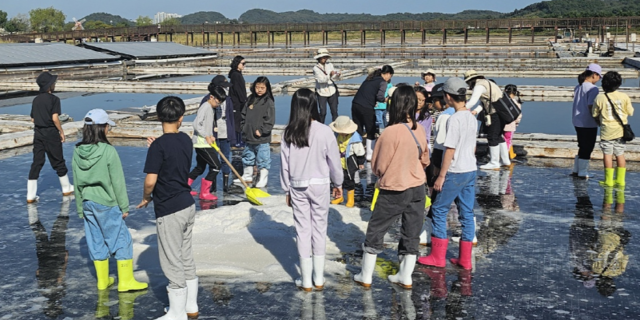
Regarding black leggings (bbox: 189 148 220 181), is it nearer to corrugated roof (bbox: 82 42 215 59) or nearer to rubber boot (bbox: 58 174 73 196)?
rubber boot (bbox: 58 174 73 196)

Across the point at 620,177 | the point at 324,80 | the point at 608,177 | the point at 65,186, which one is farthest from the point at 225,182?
the point at 620,177

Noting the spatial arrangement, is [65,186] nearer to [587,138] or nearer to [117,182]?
[117,182]

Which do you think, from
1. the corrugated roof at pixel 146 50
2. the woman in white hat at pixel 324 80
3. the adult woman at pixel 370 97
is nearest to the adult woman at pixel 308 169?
the adult woman at pixel 370 97

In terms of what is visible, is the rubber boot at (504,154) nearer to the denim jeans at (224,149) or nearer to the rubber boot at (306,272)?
the denim jeans at (224,149)

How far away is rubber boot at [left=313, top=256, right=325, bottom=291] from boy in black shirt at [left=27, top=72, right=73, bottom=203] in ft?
15.0

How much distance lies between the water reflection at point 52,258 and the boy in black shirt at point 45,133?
0.39m

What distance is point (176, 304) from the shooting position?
4.61 metres

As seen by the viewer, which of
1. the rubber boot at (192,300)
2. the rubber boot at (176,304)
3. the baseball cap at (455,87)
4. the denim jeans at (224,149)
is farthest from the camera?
the denim jeans at (224,149)

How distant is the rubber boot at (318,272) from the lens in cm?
519

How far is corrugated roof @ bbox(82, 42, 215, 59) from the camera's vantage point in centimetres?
3628

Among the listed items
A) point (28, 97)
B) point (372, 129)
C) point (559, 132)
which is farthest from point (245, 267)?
point (28, 97)

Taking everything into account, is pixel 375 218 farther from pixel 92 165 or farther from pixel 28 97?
pixel 28 97

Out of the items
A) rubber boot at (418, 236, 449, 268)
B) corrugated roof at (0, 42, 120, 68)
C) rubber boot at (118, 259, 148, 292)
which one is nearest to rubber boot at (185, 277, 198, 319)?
rubber boot at (118, 259, 148, 292)

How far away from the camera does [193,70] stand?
1284 inches
